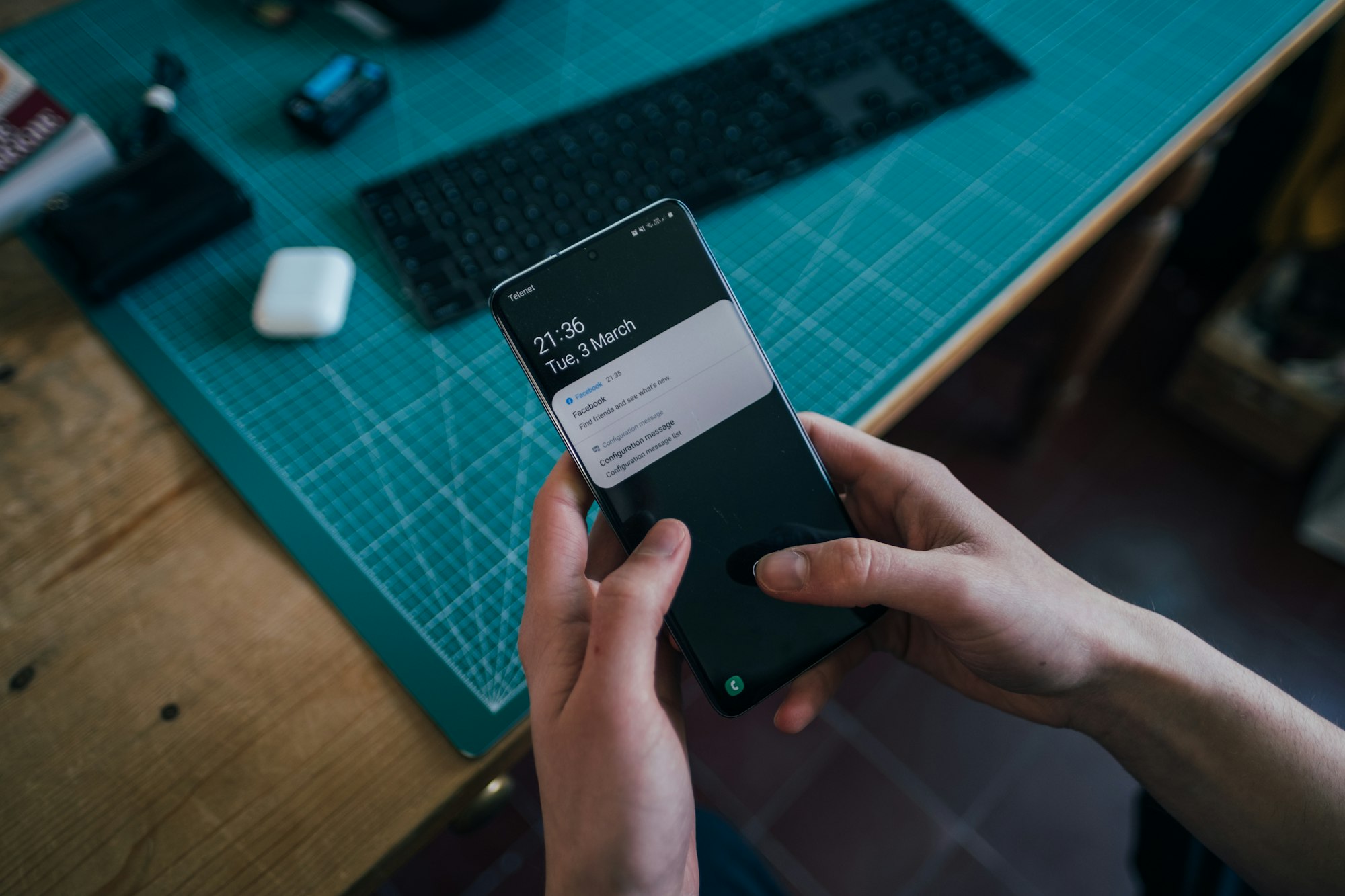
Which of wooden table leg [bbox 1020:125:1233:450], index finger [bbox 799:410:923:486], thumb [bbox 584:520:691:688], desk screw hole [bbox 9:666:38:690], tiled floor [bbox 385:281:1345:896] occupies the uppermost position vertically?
desk screw hole [bbox 9:666:38:690]

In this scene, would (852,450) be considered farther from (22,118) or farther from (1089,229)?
(22,118)

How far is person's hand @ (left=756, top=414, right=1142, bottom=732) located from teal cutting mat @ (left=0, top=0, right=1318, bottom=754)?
0.29ft

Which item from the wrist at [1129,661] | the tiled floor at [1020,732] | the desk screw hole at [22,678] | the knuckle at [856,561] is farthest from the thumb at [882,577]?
the tiled floor at [1020,732]

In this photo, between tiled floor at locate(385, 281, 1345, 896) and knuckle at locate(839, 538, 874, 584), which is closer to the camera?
knuckle at locate(839, 538, 874, 584)

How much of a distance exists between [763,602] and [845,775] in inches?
28.0

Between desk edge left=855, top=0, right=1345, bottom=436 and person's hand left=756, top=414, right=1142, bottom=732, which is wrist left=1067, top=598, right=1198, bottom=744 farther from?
desk edge left=855, top=0, right=1345, bottom=436

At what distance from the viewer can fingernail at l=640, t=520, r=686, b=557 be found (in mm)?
460

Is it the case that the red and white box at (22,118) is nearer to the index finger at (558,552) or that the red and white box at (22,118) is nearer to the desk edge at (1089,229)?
the index finger at (558,552)

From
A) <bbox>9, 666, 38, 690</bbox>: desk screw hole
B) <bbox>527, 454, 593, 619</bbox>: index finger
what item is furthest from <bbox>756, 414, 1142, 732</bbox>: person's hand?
<bbox>9, 666, 38, 690</bbox>: desk screw hole

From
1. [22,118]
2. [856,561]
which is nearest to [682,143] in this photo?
[856,561]

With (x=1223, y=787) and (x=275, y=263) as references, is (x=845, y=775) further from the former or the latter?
(x=275, y=263)

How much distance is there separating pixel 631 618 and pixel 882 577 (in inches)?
6.0

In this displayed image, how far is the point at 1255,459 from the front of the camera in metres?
1.34

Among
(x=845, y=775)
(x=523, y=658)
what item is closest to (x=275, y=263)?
(x=523, y=658)
